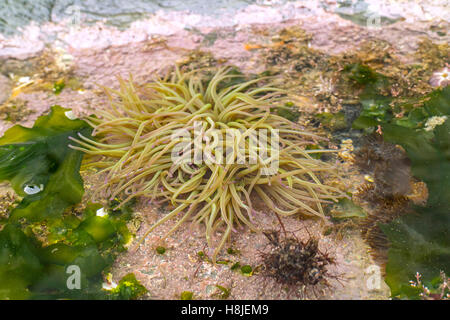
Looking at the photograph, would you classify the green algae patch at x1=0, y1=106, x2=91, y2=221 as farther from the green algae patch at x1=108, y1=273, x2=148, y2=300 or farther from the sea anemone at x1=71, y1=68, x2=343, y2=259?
the green algae patch at x1=108, y1=273, x2=148, y2=300

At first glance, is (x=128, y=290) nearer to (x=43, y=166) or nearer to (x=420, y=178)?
(x=43, y=166)

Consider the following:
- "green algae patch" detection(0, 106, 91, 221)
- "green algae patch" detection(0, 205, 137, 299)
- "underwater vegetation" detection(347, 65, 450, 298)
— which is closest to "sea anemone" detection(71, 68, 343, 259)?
"green algae patch" detection(0, 106, 91, 221)

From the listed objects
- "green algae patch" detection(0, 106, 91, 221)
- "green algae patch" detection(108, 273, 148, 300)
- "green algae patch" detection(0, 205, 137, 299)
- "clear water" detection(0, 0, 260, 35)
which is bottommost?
"green algae patch" detection(108, 273, 148, 300)

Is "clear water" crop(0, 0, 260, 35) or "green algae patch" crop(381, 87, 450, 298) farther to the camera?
"clear water" crop(0, 0, 260, 35)

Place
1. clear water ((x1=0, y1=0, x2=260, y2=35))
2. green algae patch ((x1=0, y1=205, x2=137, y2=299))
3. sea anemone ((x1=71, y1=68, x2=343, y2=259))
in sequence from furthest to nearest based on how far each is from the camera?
clear water ((x1=0, y1=0, x2=260, y2=35))
sea anemone ((x1=71, y1=68, x2=343, y2=259))
green algae patch ((x1=0, y1=205, x2=137, y2=299))

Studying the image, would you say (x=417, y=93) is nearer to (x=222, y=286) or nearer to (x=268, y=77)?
(x=268, y=77)

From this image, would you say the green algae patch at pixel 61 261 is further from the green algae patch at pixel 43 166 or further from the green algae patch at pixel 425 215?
the green algae patch at pixel 425 215

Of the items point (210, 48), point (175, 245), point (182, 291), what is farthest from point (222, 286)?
point (210, 48)

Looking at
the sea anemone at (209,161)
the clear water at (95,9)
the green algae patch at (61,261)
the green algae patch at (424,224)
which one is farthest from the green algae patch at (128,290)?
the clear water at (95,9)

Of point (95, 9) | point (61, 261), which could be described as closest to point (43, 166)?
point (61, 261)
